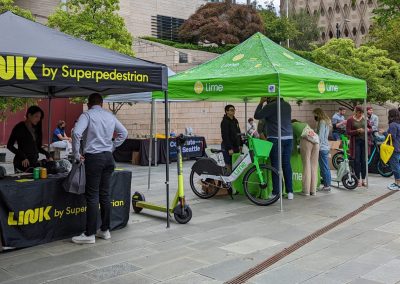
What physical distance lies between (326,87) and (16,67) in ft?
18.7

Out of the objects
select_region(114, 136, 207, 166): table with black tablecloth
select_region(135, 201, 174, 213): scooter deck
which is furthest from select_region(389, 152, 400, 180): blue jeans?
select_region(114, 136, 207, 166): table with black tablecloth

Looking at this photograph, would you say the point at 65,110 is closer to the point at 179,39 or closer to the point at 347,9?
the point at 179,39

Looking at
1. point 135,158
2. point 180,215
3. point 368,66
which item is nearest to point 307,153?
point 180,215

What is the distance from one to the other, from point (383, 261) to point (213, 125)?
1965 cm

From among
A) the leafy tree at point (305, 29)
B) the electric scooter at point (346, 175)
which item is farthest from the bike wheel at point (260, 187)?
the leafy tree at point (305, 29)

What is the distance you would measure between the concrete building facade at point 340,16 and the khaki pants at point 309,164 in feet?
214

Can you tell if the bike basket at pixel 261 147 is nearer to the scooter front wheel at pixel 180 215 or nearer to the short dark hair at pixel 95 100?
the scooter front wheel at pixel 180 215

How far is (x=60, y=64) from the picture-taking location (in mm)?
5027

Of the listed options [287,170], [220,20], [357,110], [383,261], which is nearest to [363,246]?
[383,261]

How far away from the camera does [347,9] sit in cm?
7338

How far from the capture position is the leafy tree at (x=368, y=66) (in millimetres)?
23891

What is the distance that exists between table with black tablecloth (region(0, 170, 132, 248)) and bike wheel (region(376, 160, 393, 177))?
8339mm

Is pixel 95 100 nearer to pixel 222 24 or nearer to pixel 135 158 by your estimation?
pixel 135 158

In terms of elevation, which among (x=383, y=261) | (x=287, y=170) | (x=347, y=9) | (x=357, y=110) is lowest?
(x=383, y=261)
